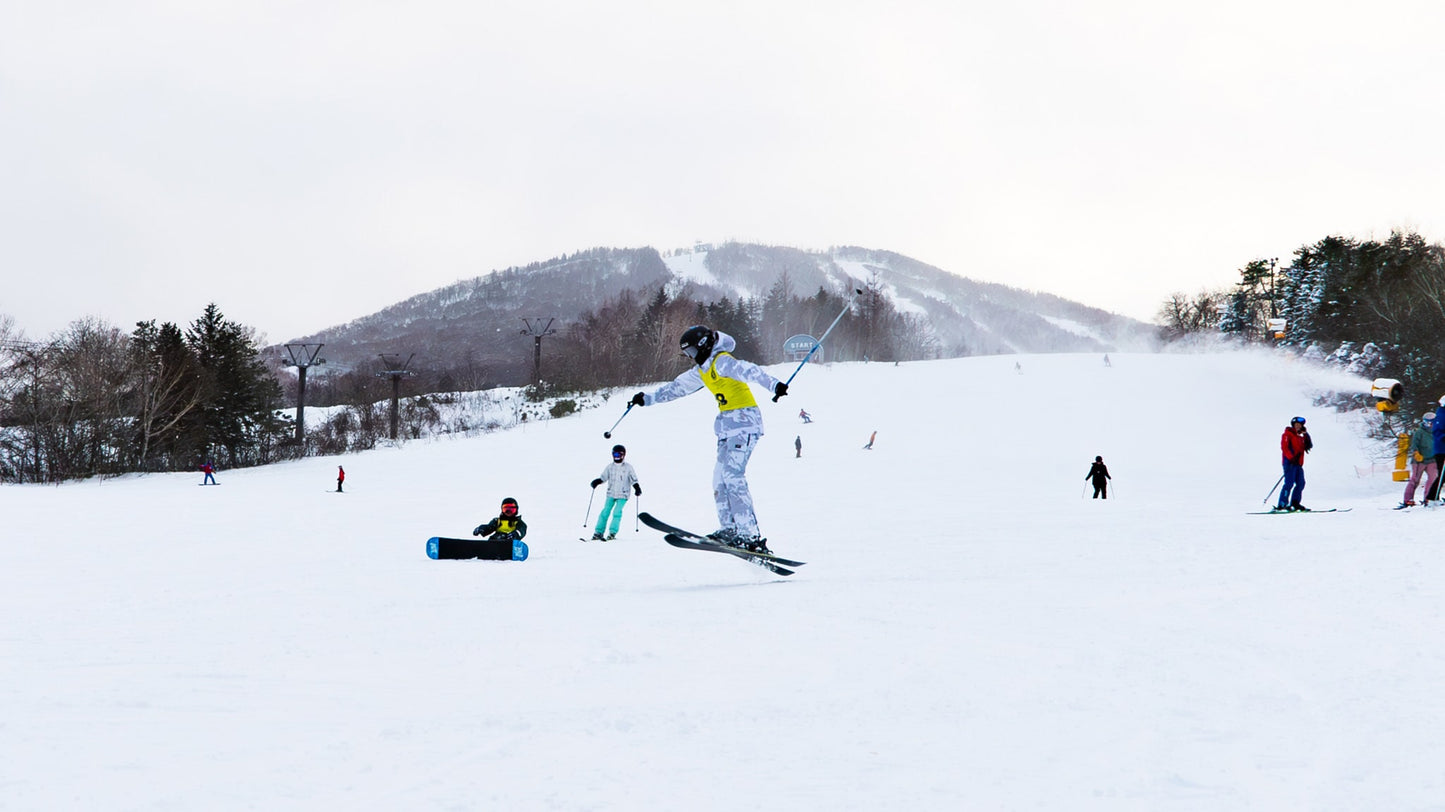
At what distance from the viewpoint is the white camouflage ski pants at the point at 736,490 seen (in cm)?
775

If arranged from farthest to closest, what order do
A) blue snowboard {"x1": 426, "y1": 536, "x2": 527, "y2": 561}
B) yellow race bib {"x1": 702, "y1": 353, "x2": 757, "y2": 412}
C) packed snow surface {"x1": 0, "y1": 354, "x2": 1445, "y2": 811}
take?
blue snowboard {"x1": 426, "y1": 536, "x2": 527, "y2": 561}, yellow race bib {"x1": 702, "y1": 353, "x2": 757, "y2": 412}, packed snow surface {"x1": 0, "y1": 354, "x2": 1445, "y2": 811}

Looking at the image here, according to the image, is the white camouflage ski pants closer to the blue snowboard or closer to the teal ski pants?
the blue snowboard

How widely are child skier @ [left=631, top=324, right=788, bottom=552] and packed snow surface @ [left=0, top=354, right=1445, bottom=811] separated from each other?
0.55 metres

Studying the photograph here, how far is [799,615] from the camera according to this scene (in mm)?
5512

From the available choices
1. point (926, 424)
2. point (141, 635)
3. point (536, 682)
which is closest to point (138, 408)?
point (926, 424)

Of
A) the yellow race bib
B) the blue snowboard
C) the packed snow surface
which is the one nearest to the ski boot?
the packed snow surface

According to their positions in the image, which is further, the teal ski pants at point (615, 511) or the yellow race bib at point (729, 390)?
the teal ski pants at point (615, 511)

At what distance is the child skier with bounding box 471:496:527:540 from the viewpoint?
9641mm

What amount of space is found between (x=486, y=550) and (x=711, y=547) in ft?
11.4

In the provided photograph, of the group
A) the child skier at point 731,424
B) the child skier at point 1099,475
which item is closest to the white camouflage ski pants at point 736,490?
the child skier at point 731,424

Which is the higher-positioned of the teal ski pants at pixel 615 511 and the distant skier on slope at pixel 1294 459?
the distant skier on slope at pixel 1294 459

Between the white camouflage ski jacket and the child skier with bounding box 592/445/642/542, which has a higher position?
the white camouflage ski jacket

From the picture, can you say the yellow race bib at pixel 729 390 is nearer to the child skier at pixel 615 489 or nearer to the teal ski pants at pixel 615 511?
the child skier at pixel 615 489

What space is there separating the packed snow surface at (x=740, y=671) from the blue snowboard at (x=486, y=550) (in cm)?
54
